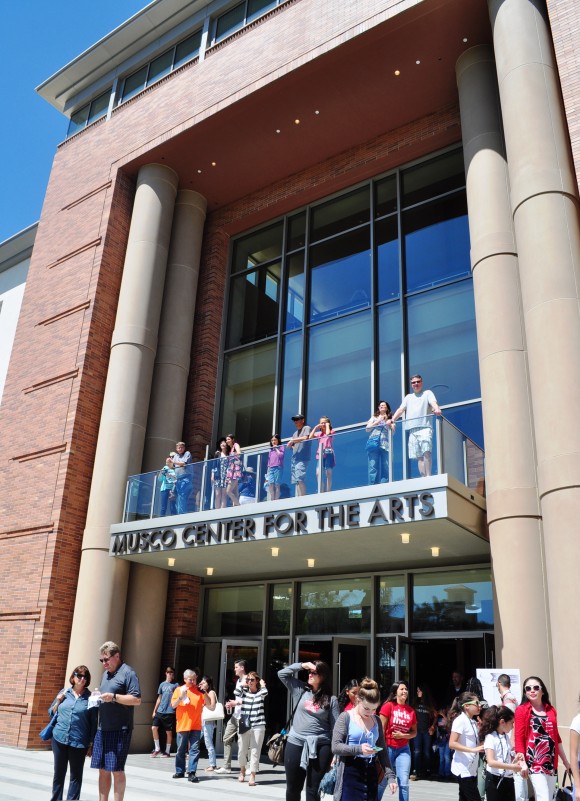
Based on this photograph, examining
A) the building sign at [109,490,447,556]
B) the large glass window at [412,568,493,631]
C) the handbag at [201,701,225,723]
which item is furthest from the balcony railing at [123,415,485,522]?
the handbag at [201,701,225,723]

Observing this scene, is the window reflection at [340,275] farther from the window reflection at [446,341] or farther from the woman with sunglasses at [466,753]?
the woman with sunglasses at [466,753]

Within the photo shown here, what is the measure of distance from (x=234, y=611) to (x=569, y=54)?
13.1 metres

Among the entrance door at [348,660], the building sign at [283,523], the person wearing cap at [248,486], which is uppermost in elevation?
the person wearing cap at [248,486]

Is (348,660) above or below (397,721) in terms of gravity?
above

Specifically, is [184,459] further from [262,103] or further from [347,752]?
[347,752]

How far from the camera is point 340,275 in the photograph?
58.1 ft

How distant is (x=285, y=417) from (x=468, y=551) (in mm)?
5858

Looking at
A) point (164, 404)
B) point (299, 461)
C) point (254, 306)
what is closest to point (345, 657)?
point (299, 461)

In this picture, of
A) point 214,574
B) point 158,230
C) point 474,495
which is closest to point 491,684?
point 474,495

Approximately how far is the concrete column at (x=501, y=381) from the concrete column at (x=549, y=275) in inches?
12.2

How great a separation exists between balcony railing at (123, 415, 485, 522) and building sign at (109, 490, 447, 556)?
Result: 34 centimetres

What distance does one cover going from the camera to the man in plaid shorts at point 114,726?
6.91 metres

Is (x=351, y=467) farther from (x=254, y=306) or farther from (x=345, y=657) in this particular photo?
(x=254, y=306)

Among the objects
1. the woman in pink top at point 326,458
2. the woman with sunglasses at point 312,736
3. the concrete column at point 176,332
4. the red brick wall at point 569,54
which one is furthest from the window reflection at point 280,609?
the red brick wall at point 569,54
